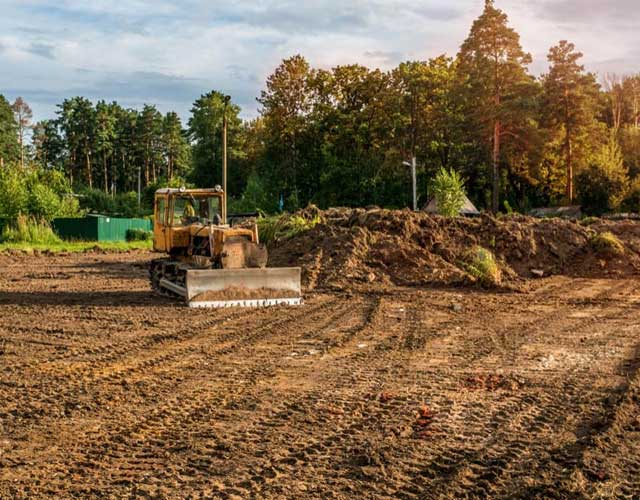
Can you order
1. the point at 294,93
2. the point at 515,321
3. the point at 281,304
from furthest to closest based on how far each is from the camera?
the point at 294,93 → the point at 281,304 → the point at 515,321

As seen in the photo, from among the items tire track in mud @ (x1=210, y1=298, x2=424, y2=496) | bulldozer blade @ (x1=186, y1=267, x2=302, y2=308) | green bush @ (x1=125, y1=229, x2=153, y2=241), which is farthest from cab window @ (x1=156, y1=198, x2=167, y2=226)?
green bush @ (x1=125, y1=229, x2=153, y2=241)

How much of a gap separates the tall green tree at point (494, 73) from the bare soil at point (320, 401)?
1241 inches

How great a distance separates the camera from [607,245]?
69.7 ft

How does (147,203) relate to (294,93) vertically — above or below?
below

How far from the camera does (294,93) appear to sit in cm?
5728

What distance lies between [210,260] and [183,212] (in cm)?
174

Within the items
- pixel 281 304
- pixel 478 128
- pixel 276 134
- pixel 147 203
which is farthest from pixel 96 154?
pixel 281 304

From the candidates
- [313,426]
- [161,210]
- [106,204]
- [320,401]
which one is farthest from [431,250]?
[106,204]

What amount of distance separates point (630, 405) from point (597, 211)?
3840 centimetres

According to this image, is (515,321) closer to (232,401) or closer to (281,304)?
(281,304)

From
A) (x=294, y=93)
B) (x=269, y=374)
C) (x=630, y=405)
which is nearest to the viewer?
(x=630, y=405)

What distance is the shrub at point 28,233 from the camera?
39062mm

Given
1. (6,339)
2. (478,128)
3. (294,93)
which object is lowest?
(6,339)

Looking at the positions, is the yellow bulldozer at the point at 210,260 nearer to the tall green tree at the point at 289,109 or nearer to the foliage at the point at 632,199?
the foliage at the point at 632,199
